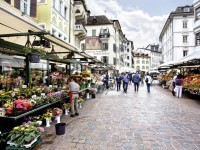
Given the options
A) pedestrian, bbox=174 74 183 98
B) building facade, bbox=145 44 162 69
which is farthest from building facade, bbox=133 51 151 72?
pedestrian, bbox=174 74 183 98

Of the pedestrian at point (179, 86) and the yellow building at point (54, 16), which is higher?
the yellow building at point (54, 16)

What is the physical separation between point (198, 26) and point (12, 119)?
2649cm

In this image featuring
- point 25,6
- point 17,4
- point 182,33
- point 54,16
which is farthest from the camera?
point 182,33

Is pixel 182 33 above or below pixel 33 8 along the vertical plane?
above

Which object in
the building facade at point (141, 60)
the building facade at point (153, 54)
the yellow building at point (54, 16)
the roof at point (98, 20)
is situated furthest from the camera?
the building facade at point (153, 54)

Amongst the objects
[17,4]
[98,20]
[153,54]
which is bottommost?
[17,4]

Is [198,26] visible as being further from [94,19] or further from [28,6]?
[94,19]

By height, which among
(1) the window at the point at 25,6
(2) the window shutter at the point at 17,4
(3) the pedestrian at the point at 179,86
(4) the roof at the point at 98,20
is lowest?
(3) the pedestrian at the point at 179,86

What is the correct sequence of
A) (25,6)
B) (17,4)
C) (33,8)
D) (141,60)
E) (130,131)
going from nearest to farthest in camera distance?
1. (130,131)
2. (17,4)
3. (25,6)
4. (33,8)
5. (141,60)

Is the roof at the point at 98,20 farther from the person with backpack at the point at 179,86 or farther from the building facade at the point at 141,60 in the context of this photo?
the building facade at the point at 141,60

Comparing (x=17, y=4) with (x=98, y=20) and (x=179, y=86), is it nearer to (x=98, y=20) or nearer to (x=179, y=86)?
(x=179, y=86)

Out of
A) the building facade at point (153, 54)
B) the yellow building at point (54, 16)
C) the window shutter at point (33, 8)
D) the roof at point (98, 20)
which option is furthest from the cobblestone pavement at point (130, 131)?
the building facade at point (153, 54)

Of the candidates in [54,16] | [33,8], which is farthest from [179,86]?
[33,8]

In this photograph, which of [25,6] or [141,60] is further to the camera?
[141,60]
